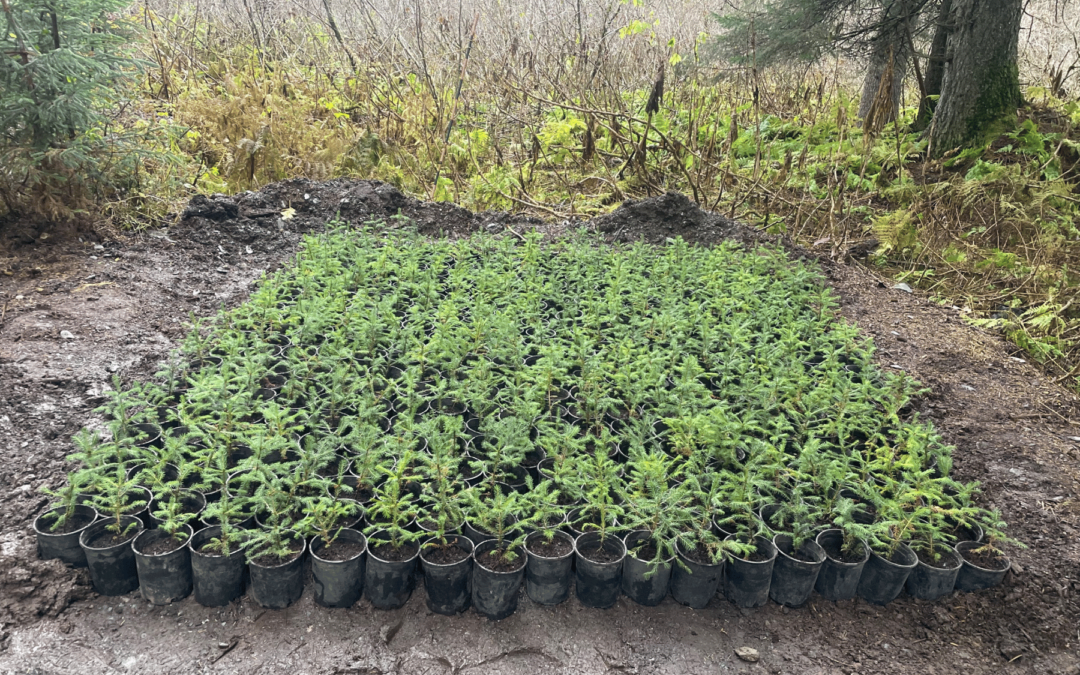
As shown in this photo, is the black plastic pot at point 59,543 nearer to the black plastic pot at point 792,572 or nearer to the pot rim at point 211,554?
the pot rim at point 211,554

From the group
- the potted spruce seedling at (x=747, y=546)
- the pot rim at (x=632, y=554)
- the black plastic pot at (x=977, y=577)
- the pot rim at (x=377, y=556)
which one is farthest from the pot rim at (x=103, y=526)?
the black plastic pot at (x=977, y=577)

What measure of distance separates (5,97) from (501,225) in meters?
4.21

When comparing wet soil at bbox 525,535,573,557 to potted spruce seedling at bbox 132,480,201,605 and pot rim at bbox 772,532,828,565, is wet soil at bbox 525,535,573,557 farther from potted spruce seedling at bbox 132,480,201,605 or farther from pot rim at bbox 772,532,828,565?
potted spruce seedling at bbox 132,480,201,605

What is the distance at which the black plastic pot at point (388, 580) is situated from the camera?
8.94 ft

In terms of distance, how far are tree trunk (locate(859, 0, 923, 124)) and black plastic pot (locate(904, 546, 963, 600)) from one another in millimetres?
6049

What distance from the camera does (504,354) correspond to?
4.17 m

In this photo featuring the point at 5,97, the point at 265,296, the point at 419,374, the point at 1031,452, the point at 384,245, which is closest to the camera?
the point at 1031,452

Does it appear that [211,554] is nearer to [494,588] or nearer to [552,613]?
[494,588]

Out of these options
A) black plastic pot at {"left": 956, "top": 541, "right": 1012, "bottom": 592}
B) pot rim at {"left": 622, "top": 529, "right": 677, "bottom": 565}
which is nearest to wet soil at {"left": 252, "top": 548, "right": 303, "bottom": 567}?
pot rim at {"left": 622, "top": 529, "right": 677, "bottom": 565}

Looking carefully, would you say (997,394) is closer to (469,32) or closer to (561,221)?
(561,221)

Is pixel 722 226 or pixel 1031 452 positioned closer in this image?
pixel 1031 452

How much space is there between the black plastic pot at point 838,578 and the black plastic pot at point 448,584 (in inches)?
56.4

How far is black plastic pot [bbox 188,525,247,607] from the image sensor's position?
2705mm

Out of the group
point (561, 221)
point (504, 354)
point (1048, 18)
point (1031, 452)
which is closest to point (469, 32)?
point (561, 221)
